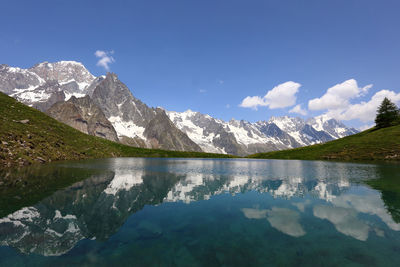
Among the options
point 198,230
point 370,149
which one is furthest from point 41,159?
point 370,149

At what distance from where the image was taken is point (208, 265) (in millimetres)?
11602

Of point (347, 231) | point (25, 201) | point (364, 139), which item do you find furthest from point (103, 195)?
point (364, 139)

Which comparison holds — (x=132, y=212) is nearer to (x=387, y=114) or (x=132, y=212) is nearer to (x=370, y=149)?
(x=370, y=149)

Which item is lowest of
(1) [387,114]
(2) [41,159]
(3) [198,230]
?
(3) [198,230]

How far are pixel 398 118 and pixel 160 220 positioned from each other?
205957mm

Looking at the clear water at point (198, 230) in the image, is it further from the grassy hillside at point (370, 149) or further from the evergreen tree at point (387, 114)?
the evergreen tree at point (387, 114)

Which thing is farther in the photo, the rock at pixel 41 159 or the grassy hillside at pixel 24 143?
the rock at pixel 41 159

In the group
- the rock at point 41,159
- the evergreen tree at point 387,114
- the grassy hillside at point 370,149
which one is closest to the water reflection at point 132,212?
the rock at point 41,159

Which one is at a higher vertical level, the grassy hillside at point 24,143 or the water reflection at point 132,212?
the grassy hillside at point 24,143

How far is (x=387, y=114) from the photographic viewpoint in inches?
6191

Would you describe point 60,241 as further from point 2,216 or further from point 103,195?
point 103,195

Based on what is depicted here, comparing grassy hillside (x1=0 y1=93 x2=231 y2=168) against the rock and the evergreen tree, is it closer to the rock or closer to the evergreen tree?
the rock

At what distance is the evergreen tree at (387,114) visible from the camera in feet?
509

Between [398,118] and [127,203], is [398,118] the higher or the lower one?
the higher one
